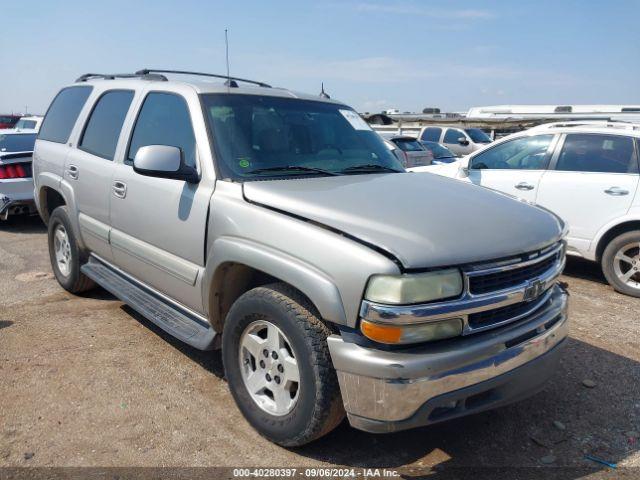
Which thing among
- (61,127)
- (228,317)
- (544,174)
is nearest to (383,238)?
(228,317)

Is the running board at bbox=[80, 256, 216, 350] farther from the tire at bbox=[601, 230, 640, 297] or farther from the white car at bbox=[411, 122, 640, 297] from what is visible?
the tire at bbox=[601, 230, 640, 297]

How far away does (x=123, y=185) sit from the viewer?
3.95 m

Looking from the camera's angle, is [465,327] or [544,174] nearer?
[465,327]

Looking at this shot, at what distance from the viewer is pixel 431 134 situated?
20.1 meters

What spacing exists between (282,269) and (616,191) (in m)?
4.73

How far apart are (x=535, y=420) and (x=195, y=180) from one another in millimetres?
2492

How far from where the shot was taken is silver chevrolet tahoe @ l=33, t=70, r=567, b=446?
238 centimetres

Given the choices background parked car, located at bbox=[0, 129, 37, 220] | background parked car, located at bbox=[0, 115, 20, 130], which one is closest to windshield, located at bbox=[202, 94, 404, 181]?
background parked car, located at bbox=[0, 129, 37, 220]

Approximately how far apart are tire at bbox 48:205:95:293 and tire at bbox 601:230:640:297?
531 cm

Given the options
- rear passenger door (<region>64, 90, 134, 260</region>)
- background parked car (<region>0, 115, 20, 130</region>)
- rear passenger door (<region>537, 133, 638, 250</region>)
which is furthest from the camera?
background parked car (<region>0, 115, 20, 130</region>)

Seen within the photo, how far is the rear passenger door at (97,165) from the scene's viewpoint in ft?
13.9

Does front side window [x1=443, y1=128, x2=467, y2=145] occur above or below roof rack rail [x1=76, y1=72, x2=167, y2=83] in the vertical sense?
below

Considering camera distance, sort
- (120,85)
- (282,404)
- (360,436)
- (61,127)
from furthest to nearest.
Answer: (61,127) → (120,85) → (360,436) → (282,404)

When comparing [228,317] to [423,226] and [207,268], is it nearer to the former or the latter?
[207,268]
